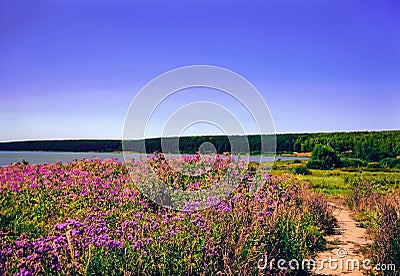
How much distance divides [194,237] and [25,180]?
5430 mm

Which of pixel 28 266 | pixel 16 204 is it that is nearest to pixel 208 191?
pixel 16 204

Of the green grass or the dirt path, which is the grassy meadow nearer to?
the dirt path

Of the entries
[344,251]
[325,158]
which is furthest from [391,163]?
[344,251]

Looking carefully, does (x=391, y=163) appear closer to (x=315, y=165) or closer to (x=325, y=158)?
(x=325, y=158)

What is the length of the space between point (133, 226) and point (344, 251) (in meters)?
4.69

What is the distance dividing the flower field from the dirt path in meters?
0.31

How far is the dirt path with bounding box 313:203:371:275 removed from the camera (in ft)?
20.3

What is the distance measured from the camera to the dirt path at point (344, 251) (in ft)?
20.3

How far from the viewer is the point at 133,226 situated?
458 cm

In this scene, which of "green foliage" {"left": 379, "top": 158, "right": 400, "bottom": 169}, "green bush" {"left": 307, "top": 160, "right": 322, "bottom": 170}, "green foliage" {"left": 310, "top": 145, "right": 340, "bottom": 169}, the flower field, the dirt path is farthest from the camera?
"green foliage" {"left": 379, "top": 158, "right": 400, "bottom": 169}

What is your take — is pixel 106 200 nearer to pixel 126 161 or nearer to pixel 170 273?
pixel 126 161

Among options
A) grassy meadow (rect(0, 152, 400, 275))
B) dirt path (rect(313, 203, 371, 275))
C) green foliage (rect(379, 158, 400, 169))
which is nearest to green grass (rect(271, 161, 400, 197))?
dirt path (rect(313, 203, 371, 275))

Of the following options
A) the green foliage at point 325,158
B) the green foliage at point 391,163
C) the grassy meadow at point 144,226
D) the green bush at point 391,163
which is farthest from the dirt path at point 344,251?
the green bush at point 391,163

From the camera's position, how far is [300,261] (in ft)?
19.6
